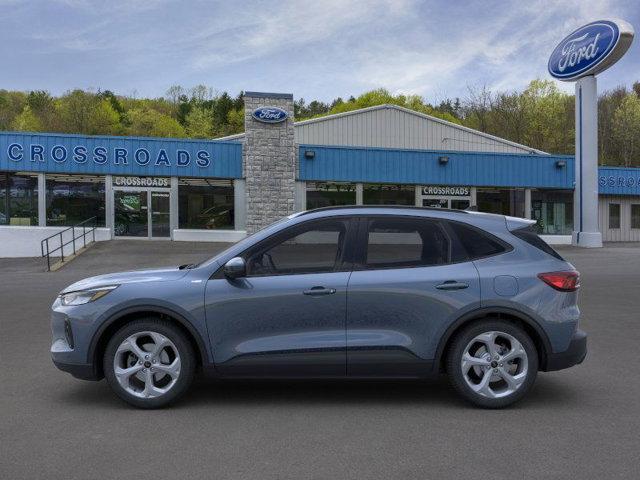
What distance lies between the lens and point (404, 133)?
35.1 metres

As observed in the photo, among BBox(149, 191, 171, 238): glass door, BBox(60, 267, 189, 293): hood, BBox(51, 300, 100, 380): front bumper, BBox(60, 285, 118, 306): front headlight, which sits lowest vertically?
BBox(51, 300, 100, 380): front bumper

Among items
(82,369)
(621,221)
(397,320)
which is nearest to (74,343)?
(82,369)

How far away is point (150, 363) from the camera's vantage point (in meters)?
4.87

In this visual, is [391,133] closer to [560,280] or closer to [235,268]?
[560,280]

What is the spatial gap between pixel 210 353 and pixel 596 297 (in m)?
9.22

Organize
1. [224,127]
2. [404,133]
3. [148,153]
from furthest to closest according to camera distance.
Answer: [224,127] → [404,133] → [148,153]

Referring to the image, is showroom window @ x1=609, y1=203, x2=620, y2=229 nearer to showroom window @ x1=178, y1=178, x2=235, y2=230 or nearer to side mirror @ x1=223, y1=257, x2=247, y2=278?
showroom window @ x1=178, y1=178, x2=235, y2=230

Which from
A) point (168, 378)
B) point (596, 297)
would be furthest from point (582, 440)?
point (596, 297)

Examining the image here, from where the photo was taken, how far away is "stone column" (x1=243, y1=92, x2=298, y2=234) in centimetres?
2648

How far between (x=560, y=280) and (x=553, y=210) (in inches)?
1088

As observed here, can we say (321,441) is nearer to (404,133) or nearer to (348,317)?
(348,317)

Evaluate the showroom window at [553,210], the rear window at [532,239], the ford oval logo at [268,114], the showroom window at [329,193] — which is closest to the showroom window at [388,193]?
the showroom window at [329,193]

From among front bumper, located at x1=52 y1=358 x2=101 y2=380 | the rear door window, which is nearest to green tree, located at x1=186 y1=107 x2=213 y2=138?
front bumper, located at x1=52 y1=358 x2=101 y2=380

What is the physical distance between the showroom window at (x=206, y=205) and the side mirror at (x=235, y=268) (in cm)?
2232
